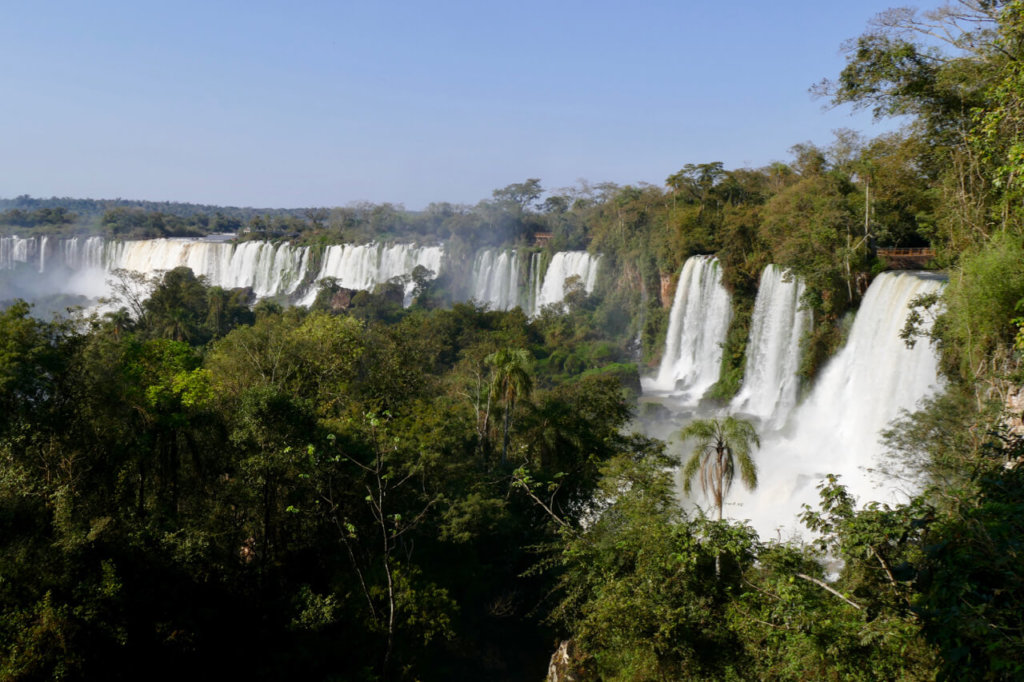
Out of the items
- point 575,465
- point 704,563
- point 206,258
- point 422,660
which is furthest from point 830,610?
point 206,258

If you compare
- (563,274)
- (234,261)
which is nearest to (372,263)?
(234,261)

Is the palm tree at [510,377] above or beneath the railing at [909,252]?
beneath

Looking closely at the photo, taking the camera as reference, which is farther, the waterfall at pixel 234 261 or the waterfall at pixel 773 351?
the waterfall at pixel 234 261

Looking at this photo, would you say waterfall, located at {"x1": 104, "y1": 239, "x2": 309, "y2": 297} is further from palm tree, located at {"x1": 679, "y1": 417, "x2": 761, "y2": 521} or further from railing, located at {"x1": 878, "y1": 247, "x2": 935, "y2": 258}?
palm tree, located at {"x1": 679, "y1": 417, "x2": 761, "y2": 521}

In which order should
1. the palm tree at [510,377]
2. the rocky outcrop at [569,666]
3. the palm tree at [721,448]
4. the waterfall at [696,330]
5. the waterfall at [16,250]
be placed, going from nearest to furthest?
1. the rocky outcrop at [569,666]
2. the palm tree at [721,448]
3. the palm tree at [510,377]
4. the waterfall at [696,330]
5. the waterfall at [16,250]

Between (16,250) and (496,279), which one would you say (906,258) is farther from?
(16,250)

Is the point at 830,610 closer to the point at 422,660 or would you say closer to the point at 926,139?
the point at 422,660

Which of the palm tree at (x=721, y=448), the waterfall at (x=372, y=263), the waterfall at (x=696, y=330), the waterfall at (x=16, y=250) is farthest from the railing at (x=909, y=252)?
the waterfall at (x=16, y=250)

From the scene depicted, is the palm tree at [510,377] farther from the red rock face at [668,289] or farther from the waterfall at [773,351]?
the red rock face at [668,289]
